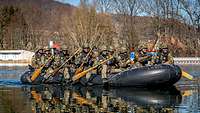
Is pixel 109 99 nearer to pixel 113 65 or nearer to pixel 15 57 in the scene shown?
pixel 113 65

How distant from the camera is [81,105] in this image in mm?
20953

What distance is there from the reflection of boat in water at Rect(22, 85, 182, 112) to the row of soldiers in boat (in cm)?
147

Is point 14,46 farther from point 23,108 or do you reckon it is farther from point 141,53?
point 23,108

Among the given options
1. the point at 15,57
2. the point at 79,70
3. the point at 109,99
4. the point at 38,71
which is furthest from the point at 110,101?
the point at 15,57

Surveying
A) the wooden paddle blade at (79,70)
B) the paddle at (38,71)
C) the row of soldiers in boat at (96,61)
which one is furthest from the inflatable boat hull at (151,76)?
the paddle at (38,71)

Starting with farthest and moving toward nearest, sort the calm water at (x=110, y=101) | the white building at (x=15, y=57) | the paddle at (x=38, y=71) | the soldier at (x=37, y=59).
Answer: the white building at (x=15, y=57)
the soldier at (x=37, y=59)
the paddle at (x=38, y=71)
the calm water at (x=110, y=101)

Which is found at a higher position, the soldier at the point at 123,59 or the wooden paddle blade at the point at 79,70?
the soldier at the point at 123,59

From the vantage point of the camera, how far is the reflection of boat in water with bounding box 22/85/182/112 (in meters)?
20.4

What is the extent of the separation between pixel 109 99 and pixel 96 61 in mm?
7605

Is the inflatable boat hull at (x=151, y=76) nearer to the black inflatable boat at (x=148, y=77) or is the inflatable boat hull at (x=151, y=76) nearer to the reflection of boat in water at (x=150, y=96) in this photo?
the black inflatable boat at (x=148, y=77)

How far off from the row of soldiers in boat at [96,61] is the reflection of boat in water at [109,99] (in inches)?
57.7

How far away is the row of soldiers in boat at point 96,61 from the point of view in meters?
28.7

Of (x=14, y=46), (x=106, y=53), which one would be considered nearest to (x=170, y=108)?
(x=106, y=53)

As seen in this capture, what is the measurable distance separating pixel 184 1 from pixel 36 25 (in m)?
47.5
